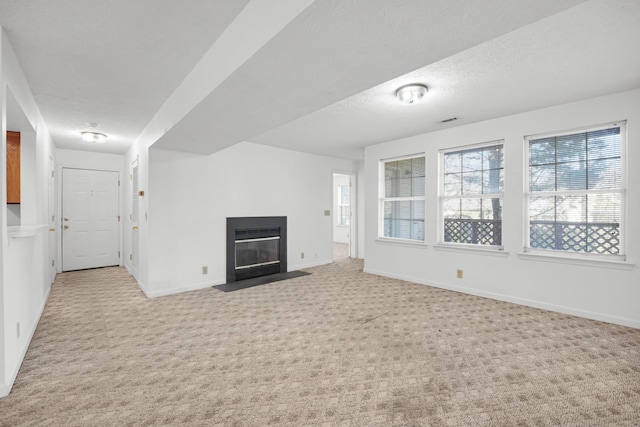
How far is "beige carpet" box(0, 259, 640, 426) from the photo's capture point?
1.80m

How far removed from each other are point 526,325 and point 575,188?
174cm

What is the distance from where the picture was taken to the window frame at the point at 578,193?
3.22 meters

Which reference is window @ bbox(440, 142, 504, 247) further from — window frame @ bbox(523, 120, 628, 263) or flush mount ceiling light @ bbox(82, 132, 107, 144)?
flush mount ceiling light @ bbox(82, 132, 107, 144)

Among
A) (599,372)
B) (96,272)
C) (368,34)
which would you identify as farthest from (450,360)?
(96,272)

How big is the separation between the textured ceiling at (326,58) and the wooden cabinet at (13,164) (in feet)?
1.58

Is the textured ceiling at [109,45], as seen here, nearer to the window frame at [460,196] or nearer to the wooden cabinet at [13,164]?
the wooden cabinet at [13,164]

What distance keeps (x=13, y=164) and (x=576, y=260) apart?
6264mm

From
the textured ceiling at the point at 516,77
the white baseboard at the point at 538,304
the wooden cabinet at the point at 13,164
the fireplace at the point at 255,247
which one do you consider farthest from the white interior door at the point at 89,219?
the white baseboard at the point at 538,304

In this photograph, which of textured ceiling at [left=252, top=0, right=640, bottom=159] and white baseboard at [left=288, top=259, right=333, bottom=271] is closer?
textured ceiling at [left=252, top=0, right=640, bottom=159]

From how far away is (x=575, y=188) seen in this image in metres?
3.54

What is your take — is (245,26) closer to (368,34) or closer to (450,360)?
(368,34)

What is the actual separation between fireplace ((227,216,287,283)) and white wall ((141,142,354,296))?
12 cm

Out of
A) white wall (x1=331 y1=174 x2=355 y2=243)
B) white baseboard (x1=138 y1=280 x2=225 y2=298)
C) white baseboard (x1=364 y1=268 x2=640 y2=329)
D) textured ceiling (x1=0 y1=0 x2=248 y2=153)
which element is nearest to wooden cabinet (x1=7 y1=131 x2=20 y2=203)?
textured ceiling (x1=0 y1=0 x2=248 y2=153)

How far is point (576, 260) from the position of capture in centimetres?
342
